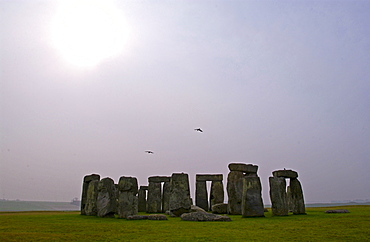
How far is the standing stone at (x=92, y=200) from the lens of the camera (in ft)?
50.5

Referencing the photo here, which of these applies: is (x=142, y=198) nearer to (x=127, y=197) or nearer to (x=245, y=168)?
(x=245, y=168)

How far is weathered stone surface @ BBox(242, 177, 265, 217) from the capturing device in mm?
13359

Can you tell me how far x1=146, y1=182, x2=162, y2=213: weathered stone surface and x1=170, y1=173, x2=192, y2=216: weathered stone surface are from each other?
8280mm

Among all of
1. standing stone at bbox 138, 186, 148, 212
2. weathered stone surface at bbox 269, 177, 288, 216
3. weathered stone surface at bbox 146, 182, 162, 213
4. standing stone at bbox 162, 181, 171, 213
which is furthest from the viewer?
standing stone at bbox 138, 186, 148, 212

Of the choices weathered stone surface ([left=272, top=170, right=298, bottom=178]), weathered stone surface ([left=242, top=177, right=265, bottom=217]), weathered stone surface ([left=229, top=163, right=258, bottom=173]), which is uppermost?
weathered stone surface ([left=229, top=163, right=258, bottom=173])

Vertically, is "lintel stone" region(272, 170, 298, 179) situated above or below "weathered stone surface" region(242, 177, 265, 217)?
above

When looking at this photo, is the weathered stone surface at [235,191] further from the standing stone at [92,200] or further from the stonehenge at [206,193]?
the standing stone at [92,200]

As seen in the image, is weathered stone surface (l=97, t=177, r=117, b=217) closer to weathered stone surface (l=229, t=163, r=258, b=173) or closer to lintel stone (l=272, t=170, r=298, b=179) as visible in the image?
weathered stone surface (l=229, t=163, r=258, b=173)

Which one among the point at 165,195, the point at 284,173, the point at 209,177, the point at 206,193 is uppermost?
the point at 209,177

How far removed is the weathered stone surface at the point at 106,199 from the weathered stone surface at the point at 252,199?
5.34m

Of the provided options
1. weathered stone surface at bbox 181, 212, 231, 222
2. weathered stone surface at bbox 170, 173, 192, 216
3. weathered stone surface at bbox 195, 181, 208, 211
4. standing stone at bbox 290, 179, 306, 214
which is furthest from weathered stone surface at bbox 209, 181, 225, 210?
weathered stone surface at bbox 181, 212, 231, 222

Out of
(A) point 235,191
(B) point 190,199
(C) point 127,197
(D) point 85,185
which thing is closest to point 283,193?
(A) point 235,191

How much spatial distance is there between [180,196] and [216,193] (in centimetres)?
729

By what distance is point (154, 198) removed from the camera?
2328cm
